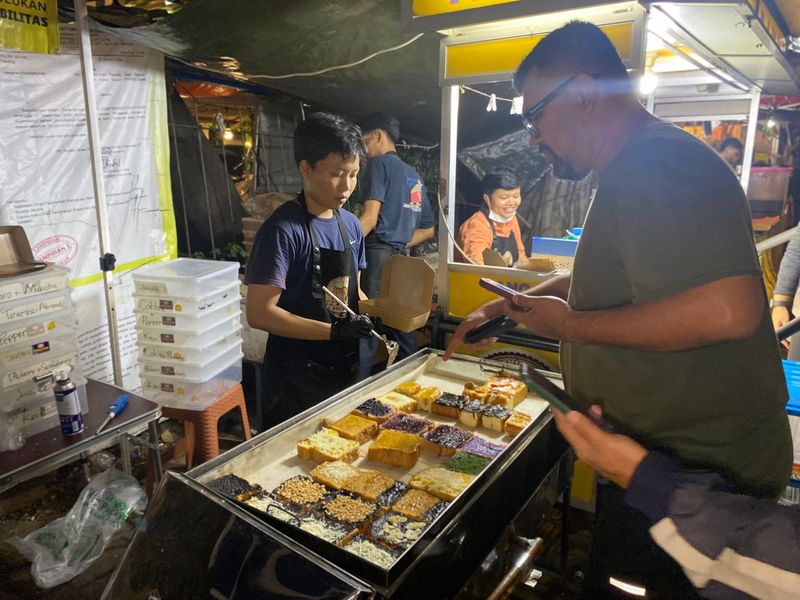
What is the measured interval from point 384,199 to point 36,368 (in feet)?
9.50

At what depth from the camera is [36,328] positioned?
236 cm

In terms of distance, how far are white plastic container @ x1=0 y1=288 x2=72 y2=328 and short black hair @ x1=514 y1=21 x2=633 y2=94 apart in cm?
231

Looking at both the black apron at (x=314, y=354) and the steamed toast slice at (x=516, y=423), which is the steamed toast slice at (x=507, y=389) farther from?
the black apron at (x=314, y=354)

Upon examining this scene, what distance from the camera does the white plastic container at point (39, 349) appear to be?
2.24 m

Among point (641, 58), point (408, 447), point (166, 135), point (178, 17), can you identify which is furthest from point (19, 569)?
point (641, 58)

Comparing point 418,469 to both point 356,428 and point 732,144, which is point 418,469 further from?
point 732,144

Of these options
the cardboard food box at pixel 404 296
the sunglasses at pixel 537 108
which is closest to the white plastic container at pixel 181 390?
the cardboard food box at pixel 404 296

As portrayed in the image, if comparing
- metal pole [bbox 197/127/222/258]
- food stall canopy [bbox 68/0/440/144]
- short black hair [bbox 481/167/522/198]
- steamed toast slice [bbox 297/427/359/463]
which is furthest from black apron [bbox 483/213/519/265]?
steamed toast slice [bbox 297/427/359/463]

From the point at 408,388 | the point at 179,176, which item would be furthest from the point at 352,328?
the point at 179,176

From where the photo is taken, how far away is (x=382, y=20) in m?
3.89

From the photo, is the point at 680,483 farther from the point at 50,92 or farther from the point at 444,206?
the point at 50,92

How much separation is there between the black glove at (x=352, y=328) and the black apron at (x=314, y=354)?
16cm

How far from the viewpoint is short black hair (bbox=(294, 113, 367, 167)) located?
8.07 feet

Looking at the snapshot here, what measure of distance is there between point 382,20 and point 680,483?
3843mm
